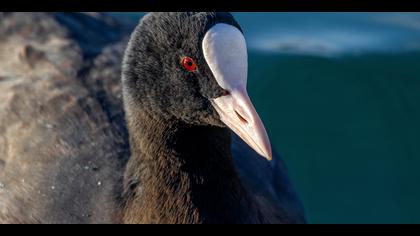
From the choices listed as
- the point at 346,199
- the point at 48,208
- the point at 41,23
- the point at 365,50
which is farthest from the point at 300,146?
the point at 48,208

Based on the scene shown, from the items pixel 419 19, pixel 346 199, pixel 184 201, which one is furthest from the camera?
pixel 419 19

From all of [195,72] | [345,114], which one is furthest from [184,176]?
[345,114]

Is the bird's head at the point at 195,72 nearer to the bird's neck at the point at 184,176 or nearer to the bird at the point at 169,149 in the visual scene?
the bird at the point at 169,149

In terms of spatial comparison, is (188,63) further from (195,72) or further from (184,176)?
(184,176)

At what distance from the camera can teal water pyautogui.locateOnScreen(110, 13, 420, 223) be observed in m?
6.22

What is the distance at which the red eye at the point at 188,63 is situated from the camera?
3.87 meters

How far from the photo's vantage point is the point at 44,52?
17.2ft

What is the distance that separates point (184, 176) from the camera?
4211 millimetres

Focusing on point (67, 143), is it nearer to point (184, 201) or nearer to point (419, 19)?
point (184, 201)

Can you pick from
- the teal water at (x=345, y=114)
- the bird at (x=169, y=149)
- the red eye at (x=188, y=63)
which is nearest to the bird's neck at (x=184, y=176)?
the bird at (x=169, y=149)

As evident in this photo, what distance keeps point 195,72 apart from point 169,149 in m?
0.45

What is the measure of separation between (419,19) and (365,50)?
75 cm

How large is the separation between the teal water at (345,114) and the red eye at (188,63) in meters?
2.54
